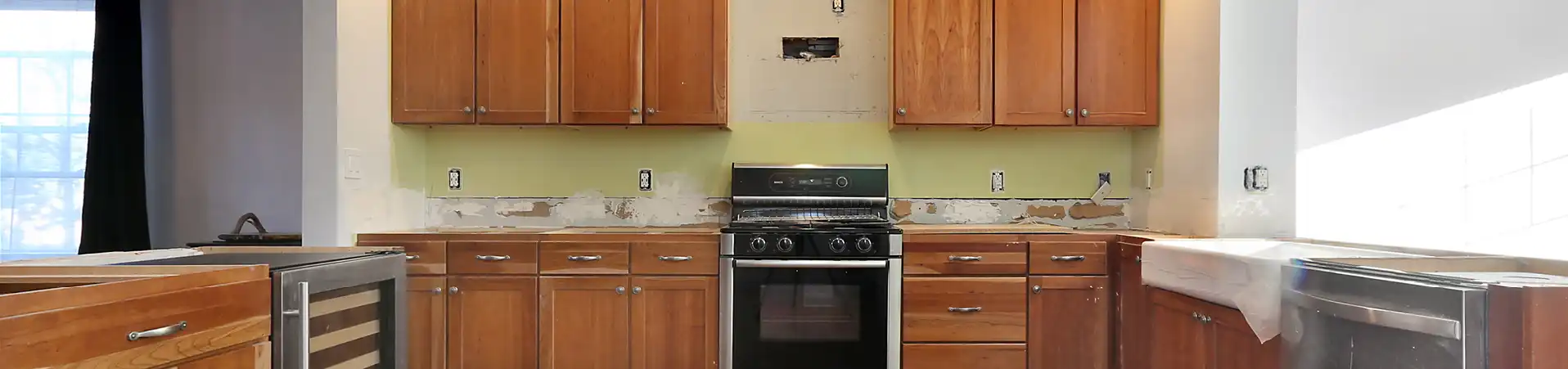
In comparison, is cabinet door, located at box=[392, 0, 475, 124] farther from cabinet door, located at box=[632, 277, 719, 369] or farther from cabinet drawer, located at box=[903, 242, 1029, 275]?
cabinet drawer, located at box=[903, 242, 1029, 275]

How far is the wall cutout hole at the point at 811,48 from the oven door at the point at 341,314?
6.81 ft

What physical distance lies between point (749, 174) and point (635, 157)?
614mm

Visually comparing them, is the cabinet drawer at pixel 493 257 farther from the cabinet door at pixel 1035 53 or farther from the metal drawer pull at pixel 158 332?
the cabinet door at pixel 1035 53

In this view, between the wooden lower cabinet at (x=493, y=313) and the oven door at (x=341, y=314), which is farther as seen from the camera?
the wooden lower cabinet at (x=493, y=313)

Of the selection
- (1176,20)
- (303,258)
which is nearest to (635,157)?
(303,258)

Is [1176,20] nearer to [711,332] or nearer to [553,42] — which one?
[711,332]

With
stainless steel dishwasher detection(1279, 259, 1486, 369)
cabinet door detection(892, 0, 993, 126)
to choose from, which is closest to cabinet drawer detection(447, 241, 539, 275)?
cabinet door detection(892, 0, 993, 126)

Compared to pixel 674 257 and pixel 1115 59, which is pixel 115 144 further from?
pixel 1115 59

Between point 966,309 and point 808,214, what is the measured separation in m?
0.86

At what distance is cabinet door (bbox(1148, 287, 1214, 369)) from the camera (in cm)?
237

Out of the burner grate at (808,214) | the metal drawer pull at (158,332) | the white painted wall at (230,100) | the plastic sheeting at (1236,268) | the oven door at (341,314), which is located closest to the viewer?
the metal drawer pull at (158,332)

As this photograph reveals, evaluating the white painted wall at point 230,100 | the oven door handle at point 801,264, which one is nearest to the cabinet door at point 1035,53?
the oven door handle at point 801,264

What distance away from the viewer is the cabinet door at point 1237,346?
203cm

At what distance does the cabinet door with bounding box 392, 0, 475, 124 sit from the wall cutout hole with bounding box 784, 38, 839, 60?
1.46 m
